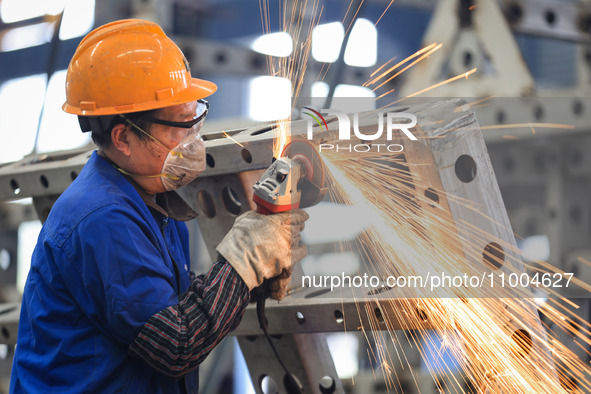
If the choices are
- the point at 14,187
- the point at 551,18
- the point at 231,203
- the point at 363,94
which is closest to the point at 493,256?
the point at 231,203

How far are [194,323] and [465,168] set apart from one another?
2.77 ft

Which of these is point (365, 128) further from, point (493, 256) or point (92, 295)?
point (92, 295)

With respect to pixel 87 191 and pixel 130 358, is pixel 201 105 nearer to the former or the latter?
pixel 87 191

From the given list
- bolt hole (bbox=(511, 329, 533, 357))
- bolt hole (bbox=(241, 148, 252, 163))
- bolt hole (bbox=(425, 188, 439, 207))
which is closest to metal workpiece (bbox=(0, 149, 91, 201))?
bolt hole (bbox=(241, 148, 252, 163))

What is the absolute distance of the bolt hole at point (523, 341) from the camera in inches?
71.9

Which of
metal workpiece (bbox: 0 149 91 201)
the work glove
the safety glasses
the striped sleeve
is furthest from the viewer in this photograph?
metal workpiece (bbox: 0 149 91 201)

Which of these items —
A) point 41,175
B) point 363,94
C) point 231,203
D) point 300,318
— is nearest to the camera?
point 300,318

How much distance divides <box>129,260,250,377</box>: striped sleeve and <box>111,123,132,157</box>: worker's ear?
47 cm

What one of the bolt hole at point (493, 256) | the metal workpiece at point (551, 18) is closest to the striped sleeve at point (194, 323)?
the bolt hole at point (493, 256)

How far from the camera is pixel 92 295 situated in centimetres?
179

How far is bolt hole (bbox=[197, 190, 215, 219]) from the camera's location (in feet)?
7.66

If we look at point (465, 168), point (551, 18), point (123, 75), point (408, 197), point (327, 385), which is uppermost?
point (551, 18)

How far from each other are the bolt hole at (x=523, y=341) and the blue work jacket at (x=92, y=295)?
95 cm

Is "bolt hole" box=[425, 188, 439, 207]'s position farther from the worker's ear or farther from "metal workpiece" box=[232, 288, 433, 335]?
the worker's ear
